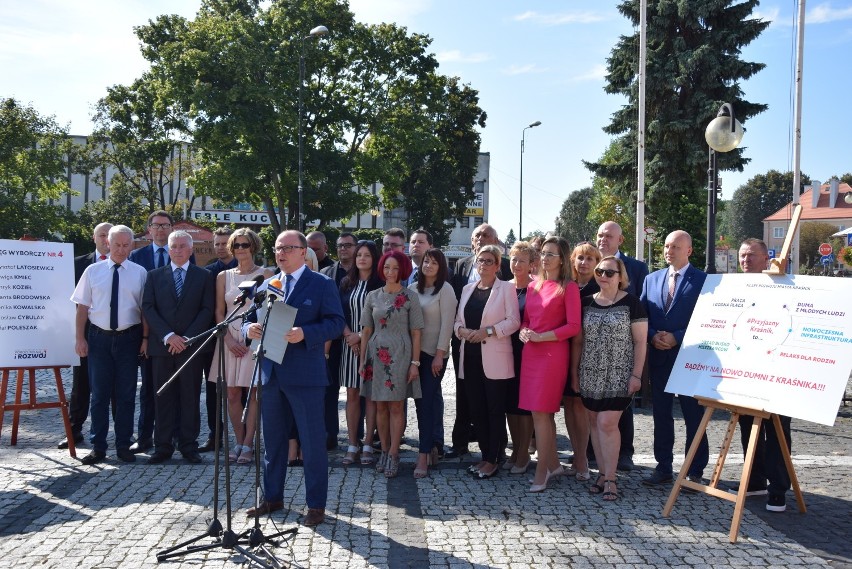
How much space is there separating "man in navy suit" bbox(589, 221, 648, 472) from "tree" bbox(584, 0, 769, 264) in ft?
78.9

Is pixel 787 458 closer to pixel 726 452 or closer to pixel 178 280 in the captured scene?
pixel 726 452

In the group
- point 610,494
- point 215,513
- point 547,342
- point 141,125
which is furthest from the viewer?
point 141,125

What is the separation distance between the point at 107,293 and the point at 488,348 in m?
3.55

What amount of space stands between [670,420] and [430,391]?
205cm

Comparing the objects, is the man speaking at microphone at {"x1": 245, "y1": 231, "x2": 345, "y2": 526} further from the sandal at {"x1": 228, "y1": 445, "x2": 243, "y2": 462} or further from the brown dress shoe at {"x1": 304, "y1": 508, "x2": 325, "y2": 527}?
the sandal at {"x1": 228, "y1": 445, "x2": 243, "y2": 462}

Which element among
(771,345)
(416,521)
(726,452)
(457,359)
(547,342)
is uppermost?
(771,345)

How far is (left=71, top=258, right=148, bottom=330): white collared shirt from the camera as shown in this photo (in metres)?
7.01

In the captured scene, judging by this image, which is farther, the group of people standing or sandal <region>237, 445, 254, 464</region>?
sandal <region>237, 445, 254, 464</region>

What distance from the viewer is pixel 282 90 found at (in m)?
31.9

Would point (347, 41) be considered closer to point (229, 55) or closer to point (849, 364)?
point (229, 55)

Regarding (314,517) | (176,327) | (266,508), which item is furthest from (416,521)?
(176,327)

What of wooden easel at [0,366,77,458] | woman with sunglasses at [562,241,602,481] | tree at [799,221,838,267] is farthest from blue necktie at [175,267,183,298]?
tree at [799,221,838,267]

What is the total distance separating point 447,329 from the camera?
22.2ft

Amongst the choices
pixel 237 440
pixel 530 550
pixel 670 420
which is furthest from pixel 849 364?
pixel 237 440
